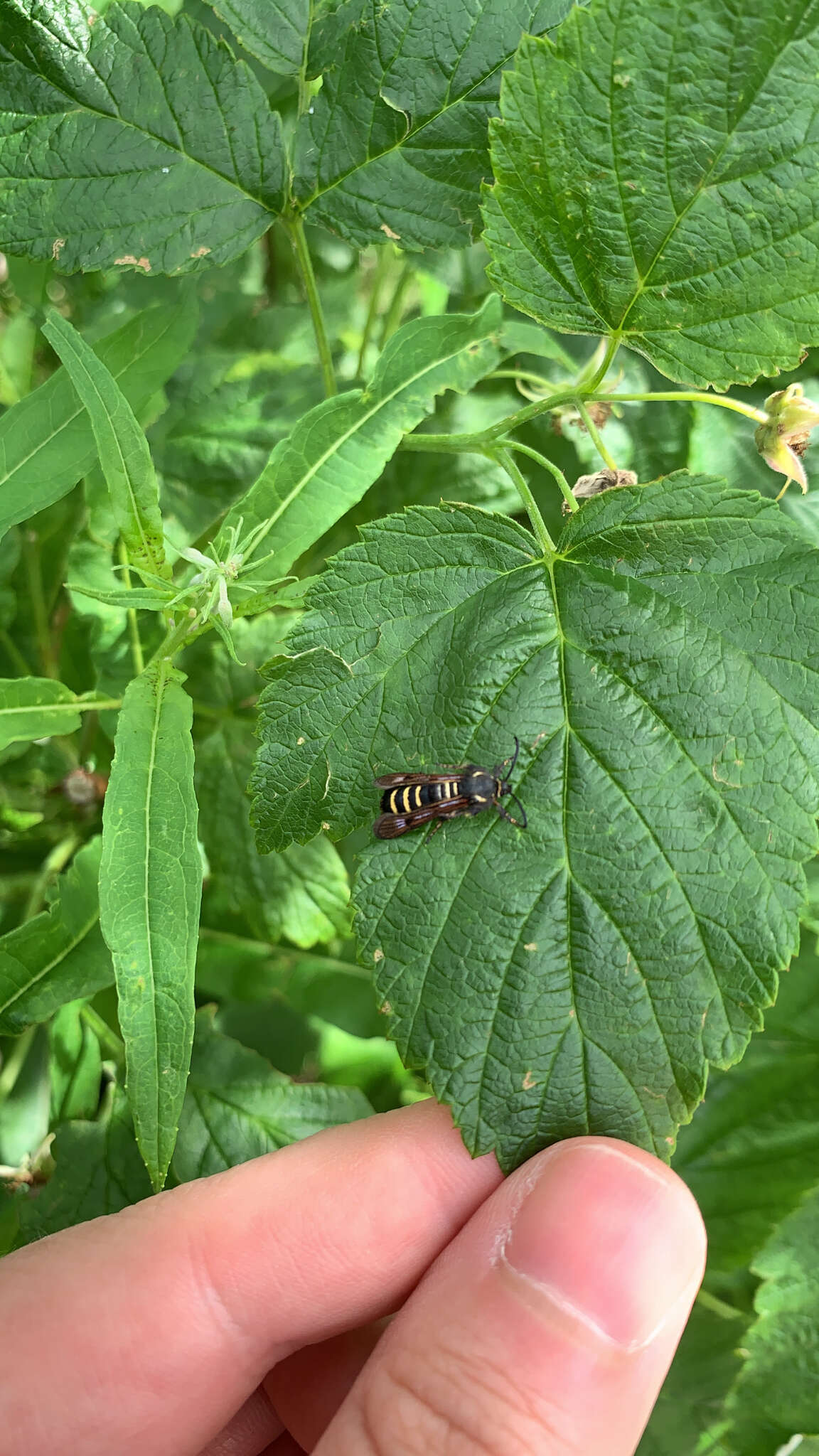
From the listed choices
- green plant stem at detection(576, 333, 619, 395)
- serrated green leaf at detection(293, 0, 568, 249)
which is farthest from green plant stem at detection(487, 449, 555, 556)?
serrated green leaf at detection(293, 0, 568, 249)

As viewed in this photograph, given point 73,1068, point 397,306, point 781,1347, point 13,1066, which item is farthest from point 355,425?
point 781,1347

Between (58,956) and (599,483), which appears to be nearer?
(599,483)

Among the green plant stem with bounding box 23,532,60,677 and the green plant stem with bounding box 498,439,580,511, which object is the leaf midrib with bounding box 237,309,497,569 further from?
the green plant stem with bounding box 23,532,60,677

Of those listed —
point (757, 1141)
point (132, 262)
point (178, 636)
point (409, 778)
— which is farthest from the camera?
point (757, 1141)

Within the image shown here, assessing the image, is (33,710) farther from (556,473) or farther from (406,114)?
(406,114)

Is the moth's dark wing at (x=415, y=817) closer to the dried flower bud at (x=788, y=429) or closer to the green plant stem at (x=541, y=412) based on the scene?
the green plant stem at (x=541, y=412)

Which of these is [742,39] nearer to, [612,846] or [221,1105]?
[612,846]

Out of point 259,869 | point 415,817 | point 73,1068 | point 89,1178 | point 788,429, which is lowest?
point 89,1178
